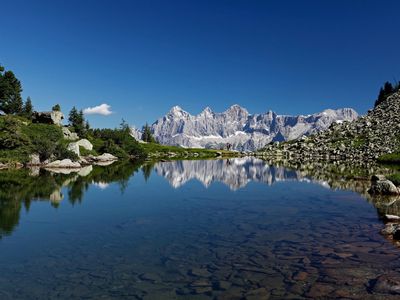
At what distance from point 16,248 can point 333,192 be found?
39715mm

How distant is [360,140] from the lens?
152500mm

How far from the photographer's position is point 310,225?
2841 cm

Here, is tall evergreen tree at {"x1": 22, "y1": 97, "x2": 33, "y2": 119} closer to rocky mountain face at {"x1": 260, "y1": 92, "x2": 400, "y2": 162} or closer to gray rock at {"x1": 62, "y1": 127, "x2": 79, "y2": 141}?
gray rock at {"x1": 62, "y1": 127, "x2": 79, "y2": 141}

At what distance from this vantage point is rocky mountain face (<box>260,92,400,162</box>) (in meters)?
132

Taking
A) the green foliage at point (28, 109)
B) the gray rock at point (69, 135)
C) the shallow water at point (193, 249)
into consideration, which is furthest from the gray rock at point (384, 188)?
the green foliage at point (28, 109)

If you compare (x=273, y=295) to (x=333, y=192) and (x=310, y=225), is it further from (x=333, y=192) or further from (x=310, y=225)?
(x=333, y=192)

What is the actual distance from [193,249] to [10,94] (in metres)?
159

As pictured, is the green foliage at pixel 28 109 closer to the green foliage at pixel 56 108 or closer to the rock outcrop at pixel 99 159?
the green foliage at pixel 56 108

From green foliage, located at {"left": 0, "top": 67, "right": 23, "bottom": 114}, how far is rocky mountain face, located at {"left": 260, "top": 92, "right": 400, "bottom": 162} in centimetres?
12866

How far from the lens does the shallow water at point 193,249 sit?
1566 cm

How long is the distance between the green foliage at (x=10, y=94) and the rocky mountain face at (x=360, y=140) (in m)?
129

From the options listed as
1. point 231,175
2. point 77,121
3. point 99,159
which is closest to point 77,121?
point 77,121

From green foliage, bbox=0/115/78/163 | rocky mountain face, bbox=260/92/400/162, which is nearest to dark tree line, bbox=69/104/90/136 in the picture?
green foliage, bbox=0/115/78/163

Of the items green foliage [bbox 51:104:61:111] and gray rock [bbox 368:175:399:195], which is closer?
gray rock [bbox 368:175:399:195]
